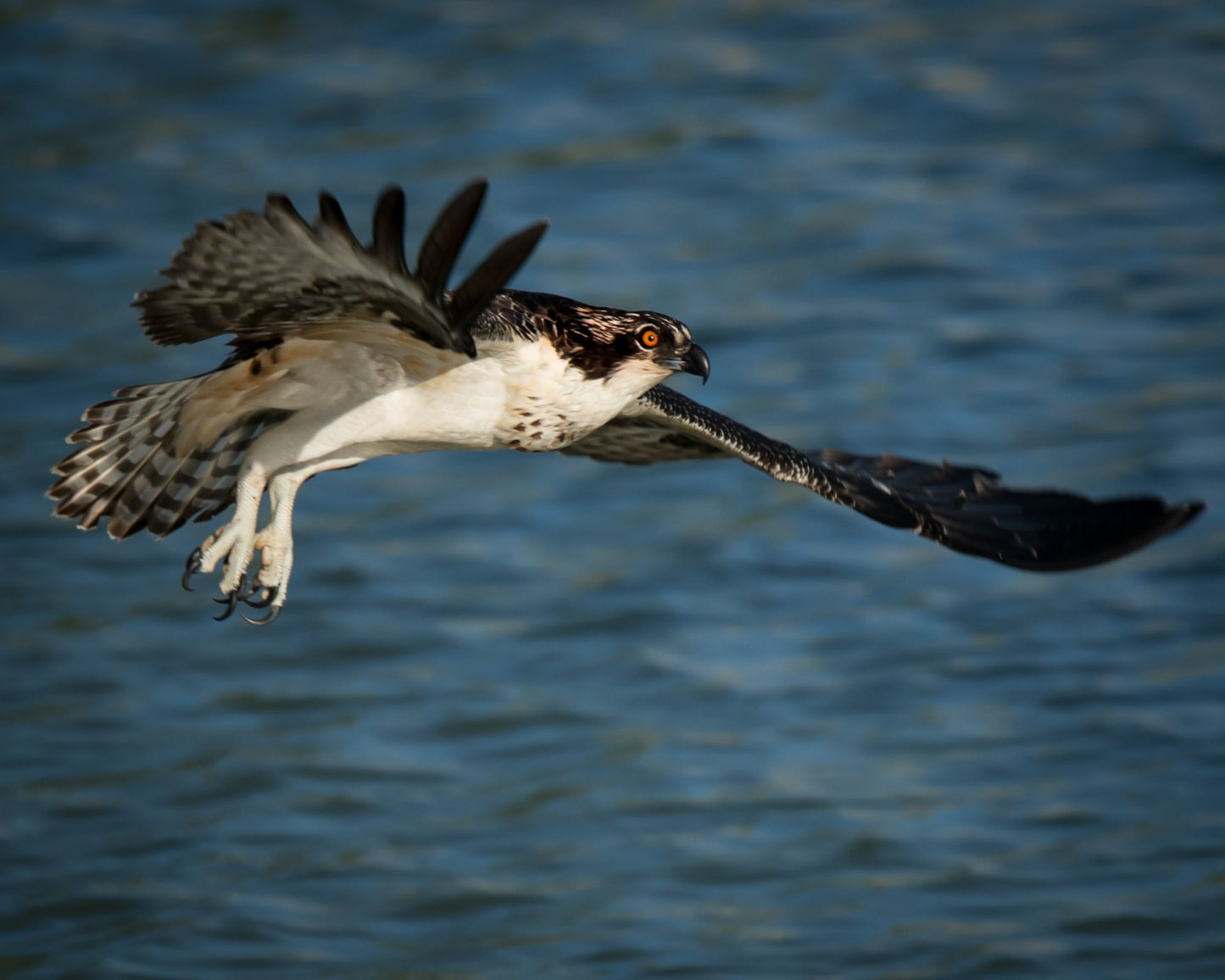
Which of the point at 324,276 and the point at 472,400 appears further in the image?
the point at 472,400

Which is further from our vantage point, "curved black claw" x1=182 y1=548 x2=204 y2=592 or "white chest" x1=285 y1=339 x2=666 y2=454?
"curved black claw" x1=182 y1=548 x2=204 y2=592

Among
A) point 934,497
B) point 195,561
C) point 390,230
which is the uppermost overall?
point 390,230

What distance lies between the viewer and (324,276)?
18.3ft

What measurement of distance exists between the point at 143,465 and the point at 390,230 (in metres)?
2.18

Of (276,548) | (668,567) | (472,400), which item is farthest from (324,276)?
(668,567)

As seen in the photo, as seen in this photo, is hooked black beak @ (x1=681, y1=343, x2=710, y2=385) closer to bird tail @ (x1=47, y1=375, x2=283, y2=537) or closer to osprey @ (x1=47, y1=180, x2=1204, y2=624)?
osprey @ (x1=47, y1=180, x2=1204, y2=624)

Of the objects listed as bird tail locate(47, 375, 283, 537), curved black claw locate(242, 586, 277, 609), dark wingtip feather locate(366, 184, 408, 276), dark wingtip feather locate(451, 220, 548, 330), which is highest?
dark wingtip feather locate(366, 184, 408, 276)

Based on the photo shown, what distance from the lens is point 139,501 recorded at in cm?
700

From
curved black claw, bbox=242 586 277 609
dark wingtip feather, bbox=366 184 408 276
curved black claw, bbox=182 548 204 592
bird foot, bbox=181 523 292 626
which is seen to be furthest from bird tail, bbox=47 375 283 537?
dark wingtip feather, bbox=366 184 408 276

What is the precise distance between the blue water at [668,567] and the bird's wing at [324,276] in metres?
4.86

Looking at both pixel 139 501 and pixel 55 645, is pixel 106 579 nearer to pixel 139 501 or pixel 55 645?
pixel 55 645

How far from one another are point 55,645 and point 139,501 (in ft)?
19.8

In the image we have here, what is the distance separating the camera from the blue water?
1029 cm

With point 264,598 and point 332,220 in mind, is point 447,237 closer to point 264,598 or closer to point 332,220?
point 332,220
